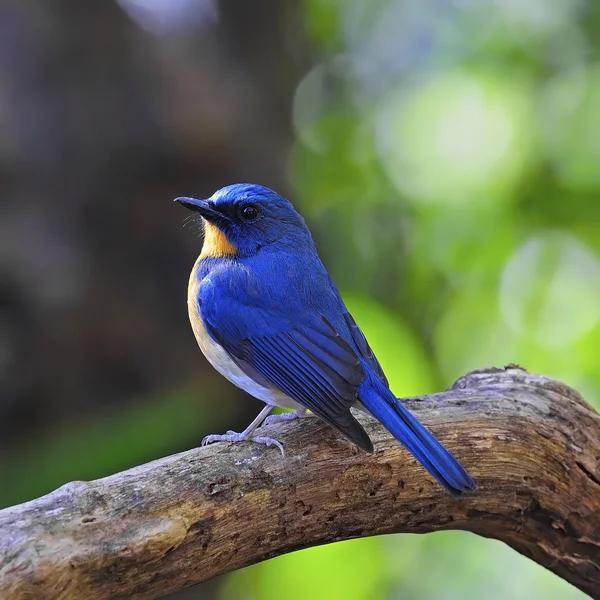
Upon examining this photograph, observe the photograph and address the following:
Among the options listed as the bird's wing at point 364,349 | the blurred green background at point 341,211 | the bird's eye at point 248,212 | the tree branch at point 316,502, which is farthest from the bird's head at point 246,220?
the blurred green background at point 341,211

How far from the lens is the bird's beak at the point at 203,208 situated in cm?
391

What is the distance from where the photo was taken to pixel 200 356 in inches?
252

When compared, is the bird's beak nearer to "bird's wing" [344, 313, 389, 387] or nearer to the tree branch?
"bird's wing" [344, 313, 389, 387]

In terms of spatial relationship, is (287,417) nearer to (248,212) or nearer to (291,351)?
(291,351)

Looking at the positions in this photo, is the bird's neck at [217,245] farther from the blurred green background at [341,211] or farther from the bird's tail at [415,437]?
the blurred green background at [341,211]

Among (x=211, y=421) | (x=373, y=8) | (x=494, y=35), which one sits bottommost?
(x=211, y=421)

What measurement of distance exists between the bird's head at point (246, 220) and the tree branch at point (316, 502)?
→ 0.92m

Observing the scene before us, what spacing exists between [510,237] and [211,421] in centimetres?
242

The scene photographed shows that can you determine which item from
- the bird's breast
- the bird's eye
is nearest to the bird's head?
Answer: the bird's eye

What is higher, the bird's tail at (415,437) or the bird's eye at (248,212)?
the bird's eye at (248,212)

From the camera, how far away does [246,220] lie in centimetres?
401

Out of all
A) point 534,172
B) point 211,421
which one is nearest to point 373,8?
point 534,172

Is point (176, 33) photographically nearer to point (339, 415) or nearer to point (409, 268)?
point (409, 268)

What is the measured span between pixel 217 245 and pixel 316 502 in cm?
146
